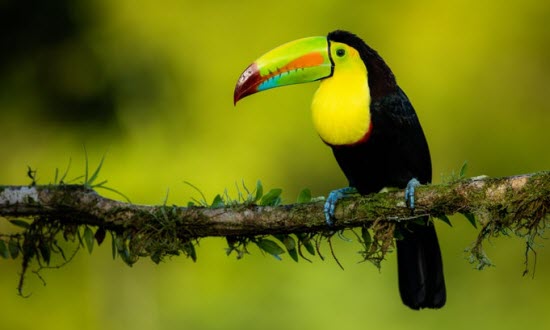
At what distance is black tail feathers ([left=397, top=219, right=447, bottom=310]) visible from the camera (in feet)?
14.1

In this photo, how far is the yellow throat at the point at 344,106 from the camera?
4.11 meters

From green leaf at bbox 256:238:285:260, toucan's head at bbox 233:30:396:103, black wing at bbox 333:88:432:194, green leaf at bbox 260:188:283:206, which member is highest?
toucan's head at bbox 233:30:396:103

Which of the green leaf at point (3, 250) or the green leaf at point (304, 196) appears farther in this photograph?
the green leaf at point (304, 196)

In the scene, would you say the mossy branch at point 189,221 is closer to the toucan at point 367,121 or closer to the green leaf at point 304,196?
the green leaf at point 304,196

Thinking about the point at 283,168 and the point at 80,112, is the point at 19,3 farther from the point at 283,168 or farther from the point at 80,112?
the point at 283,168

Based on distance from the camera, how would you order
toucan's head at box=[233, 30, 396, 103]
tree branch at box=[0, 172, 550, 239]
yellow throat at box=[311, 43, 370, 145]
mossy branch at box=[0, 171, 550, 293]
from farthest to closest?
toucan's head at box=[233, 30, 396, 103] → yellow throat at box=[311, 43, 370, 145] → mossy branch at box=[0, 171, 550, 293] → tree branch at box=[0, 172, 550, 239]

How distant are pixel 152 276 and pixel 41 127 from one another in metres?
1.60

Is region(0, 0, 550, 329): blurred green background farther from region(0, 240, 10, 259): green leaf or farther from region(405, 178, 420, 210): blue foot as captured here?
region(405, 178, 420, 210): blue foot

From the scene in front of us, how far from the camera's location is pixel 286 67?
14.3 ft

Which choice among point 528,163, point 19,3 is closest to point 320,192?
point 528,163

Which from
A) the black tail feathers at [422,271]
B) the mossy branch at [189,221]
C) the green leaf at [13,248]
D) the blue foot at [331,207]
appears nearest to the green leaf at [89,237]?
the mossy branch at [189,221]

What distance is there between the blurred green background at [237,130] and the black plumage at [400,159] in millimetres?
3556

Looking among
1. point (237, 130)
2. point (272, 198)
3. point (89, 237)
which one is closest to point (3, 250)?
point (89, 237)

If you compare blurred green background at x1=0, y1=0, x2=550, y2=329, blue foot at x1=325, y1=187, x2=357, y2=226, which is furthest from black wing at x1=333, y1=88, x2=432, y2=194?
blurred green background at x1=0, y1=0, x2=550, y2=329
